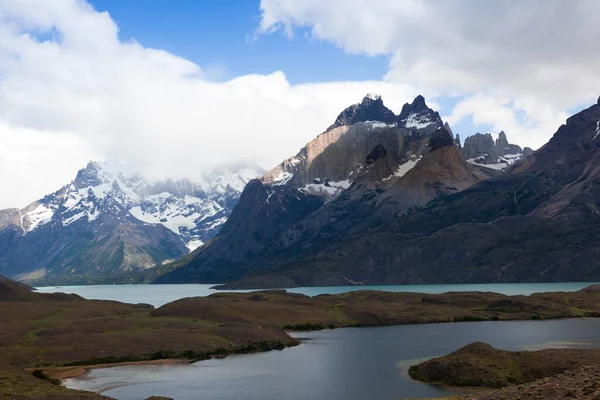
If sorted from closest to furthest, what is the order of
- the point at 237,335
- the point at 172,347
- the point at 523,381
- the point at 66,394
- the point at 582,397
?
the point at 582,397 → the point at 66,394 → the point at 523,381 → the point at 172,347 → the point at 237,335

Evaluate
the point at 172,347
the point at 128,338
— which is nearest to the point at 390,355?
the point at 172,347

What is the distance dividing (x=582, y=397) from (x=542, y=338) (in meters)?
113

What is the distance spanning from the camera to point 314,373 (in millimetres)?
141250

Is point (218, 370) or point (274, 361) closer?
point (218, 370)

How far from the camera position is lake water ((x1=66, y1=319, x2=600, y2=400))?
12094cm

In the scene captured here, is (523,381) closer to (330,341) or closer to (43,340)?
(330,341)

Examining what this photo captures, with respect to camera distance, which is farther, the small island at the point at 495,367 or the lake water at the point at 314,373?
the lake water at the point at 314,373

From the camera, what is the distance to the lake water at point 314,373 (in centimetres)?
12094

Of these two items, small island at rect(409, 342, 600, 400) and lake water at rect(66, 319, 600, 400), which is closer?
small island at rect(409, 342, 600, 400)

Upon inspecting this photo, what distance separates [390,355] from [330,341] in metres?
35.6

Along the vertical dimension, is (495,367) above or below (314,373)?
above

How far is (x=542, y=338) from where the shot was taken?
183 metres

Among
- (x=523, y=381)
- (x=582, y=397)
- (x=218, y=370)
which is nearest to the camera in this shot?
(x=582, y=397)

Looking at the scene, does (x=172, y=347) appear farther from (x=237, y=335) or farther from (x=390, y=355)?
(x=390, y=355)
